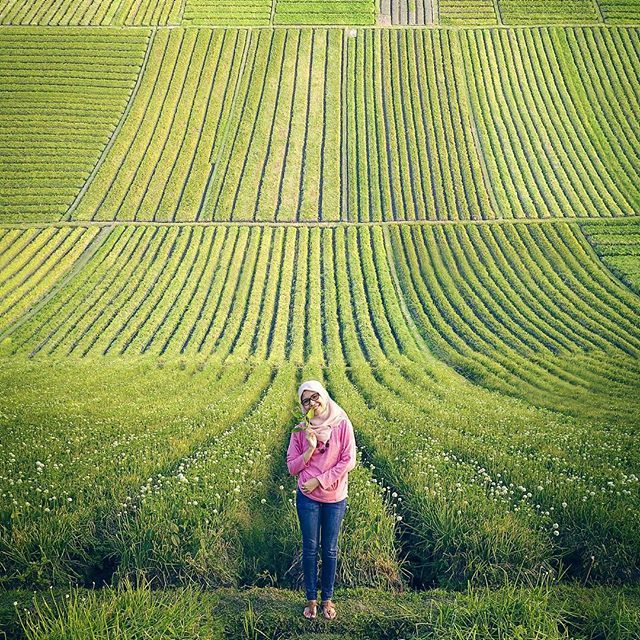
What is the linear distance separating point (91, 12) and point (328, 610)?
258 ft

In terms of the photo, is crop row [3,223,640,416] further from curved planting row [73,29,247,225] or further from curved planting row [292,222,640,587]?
curved planting row [292,222,640,587]

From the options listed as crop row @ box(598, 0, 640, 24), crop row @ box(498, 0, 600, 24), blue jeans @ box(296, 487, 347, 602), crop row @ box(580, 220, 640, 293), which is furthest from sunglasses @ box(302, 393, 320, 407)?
crop row @ box(598, 0, 640, 24)

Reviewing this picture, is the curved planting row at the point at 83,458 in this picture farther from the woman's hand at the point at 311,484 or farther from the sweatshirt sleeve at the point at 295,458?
the woman's hand at the point at 311,484

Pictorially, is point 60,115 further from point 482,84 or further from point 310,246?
point 482,84

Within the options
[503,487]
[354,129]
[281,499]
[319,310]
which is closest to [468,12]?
[354,129]

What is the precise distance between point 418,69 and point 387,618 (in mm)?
63834

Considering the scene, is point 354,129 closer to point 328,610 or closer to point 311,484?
point 311,484

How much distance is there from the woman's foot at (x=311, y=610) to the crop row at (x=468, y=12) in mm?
72751

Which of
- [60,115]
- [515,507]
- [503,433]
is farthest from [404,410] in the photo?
[60,115]

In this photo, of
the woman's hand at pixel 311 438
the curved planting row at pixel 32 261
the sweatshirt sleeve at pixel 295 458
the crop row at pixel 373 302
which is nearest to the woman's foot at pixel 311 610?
the sweatshirt sleeve at pixel 295 458

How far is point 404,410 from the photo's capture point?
17734 mm

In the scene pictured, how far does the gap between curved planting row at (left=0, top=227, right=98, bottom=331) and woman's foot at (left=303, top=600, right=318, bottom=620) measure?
103 ft

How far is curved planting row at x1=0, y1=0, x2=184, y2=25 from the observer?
7062cm

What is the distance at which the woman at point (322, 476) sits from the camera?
7.53 meters
